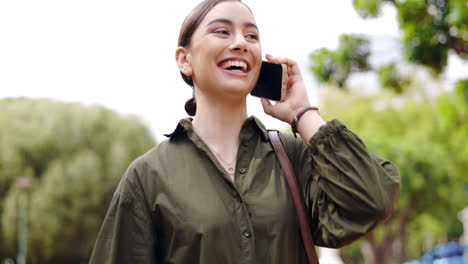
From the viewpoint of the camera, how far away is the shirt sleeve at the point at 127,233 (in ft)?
7.15

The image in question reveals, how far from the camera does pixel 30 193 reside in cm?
2905

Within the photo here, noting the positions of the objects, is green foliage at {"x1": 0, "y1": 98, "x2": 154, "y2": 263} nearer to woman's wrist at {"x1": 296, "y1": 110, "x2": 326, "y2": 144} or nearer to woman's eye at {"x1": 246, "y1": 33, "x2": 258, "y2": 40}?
woman's eye at {"x1": 246, "y1": 33, "x2": 258, "y2": 40}

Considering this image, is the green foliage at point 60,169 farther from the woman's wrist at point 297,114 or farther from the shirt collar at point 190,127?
the woman's wrist at point 297,114

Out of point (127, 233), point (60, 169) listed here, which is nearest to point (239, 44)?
point (127, 233)

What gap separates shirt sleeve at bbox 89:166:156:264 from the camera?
2.18 metres

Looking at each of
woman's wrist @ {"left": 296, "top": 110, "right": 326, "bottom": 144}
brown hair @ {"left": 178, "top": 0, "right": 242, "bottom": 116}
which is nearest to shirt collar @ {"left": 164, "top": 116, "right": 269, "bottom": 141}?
woman's wrist @ {"left": 296, "top": 110, "right": 326, "bottom": 144}

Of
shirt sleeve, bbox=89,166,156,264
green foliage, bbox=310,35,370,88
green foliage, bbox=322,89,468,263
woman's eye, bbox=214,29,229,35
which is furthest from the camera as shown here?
green foliage, bbox=322,89,468,263

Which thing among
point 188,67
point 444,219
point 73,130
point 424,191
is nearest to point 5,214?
point 73,130

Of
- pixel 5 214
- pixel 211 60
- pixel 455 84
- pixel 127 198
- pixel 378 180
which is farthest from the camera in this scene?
pixel 5 214

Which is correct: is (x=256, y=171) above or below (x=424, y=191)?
above

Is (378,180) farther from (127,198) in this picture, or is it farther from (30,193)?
(30,193)

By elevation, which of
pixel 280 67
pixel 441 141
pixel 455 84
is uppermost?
pixel 280 67

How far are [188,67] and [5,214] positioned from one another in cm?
2894

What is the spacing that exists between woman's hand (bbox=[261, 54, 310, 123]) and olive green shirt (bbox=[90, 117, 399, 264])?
0.18 m
